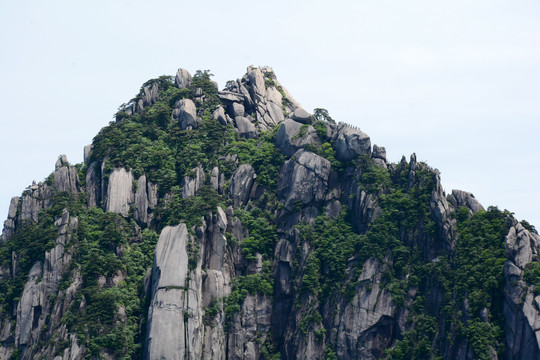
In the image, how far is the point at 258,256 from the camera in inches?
3925

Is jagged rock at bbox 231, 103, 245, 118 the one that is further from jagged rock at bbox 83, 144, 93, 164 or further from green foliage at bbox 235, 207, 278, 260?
jagged rock at bbox 83, 144, 93, 164

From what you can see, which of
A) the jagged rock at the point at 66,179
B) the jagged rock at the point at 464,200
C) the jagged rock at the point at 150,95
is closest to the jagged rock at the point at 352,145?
the jagged rock at the point at 464,200

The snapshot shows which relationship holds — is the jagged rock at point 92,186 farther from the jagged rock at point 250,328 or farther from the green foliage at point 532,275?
the green foliage at point 532,275

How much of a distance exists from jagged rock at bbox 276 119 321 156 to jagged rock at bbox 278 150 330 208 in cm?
160

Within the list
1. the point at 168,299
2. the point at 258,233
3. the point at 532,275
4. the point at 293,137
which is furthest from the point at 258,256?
the point at 532,275

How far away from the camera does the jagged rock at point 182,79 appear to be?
393ft

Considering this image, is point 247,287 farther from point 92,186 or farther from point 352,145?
point 92,186

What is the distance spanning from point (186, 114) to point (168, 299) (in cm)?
3022

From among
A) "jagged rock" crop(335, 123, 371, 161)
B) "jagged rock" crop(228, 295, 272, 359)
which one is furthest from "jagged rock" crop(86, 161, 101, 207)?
"jagged rock" crop(335, 123, 371, 161)

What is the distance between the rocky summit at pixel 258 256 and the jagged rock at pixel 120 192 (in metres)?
0.14

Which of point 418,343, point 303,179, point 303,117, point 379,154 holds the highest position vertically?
point 303,117

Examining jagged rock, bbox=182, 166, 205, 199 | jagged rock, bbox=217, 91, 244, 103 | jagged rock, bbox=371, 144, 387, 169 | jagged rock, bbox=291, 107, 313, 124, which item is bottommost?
jagged rock, bbox=182, 166, 205, 199

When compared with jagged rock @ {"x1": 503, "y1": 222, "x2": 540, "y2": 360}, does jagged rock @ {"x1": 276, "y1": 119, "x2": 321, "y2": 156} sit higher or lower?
higher

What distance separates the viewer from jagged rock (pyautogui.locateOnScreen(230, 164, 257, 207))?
10444 centimetres
